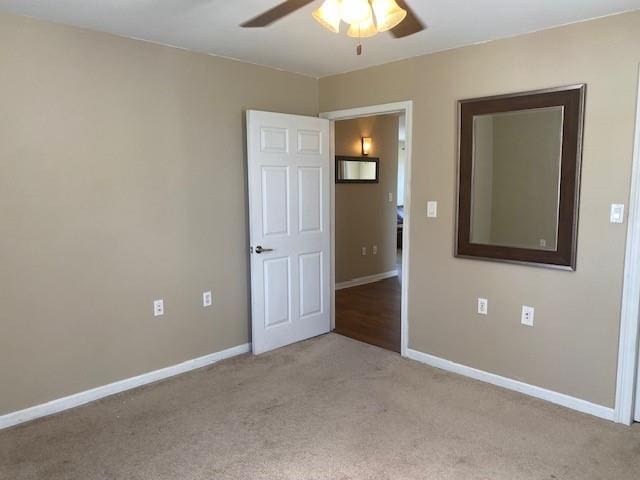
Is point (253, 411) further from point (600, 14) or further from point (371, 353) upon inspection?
point (600, 14)

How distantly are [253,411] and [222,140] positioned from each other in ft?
Result: 6.38

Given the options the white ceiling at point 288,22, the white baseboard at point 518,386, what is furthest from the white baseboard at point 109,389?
the white ceiling at point 288,22

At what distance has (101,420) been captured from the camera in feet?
8.77

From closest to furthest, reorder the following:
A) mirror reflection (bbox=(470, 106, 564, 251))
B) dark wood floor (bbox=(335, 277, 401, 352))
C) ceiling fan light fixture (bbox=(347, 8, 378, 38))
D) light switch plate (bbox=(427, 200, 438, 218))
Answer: ceiling fan light fixture (bbox=(347, 8, 378, 38)), mirror reflection (bbox=(470, 106, 564, 251)), light switch plate (bbox=(427, 200, 438, 218)), dark wood floor (bbox=(335, 277, 401, 352))

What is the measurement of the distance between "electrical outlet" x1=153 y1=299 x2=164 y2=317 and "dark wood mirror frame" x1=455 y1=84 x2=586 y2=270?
84.8 inches

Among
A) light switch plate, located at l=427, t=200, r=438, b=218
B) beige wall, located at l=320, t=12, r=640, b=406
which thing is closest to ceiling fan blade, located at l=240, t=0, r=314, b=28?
beige wall, located at l=320, t=12, r=640, b=406

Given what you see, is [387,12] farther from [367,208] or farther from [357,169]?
[367,208]

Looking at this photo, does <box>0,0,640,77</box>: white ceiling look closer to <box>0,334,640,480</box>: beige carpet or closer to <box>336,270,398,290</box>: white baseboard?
<box>0,334,640,480</box>: beige carpet

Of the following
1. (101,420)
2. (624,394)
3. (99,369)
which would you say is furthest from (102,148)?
(624,394)

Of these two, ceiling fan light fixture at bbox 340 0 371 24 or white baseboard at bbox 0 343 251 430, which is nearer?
ceiling fan light fixture at bbox 340 0 371 24

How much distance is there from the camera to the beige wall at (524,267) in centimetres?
254

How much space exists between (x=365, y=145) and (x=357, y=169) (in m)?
0.34

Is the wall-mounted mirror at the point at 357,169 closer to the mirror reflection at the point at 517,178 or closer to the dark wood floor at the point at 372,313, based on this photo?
the dark wood floor at the point at 372,313

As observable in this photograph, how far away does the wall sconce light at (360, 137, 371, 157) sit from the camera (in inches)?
229
